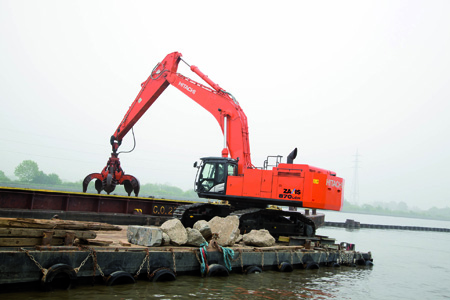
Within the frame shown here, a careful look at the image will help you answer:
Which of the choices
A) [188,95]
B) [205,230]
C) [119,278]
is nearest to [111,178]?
[188,95]

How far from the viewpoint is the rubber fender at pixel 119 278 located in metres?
8.35

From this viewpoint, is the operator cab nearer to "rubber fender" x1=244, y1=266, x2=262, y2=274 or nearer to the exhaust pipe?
the exhaust pipe

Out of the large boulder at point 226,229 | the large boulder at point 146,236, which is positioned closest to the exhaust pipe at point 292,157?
the large boulder at point 226,229

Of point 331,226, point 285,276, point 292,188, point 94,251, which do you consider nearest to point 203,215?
point 292,188

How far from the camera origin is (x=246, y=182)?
15281mm

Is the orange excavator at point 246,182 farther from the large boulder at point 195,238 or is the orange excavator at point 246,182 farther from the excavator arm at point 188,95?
the large boulder at point 195,238

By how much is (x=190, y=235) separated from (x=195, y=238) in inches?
5.9

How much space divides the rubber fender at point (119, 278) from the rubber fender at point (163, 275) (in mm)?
515

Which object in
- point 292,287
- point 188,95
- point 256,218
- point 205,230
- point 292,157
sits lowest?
point 292,287

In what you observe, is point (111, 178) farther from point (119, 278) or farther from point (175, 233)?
point (119, 278)

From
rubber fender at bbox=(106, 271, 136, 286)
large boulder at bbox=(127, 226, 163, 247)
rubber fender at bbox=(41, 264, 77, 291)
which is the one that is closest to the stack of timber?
rubber fender at bbox=(41, 264, 77, 291)

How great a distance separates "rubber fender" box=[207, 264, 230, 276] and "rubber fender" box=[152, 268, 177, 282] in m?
1.12

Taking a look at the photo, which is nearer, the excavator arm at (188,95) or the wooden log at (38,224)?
the wooden log at (38,224)

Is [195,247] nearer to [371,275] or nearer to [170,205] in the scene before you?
[371,275]
